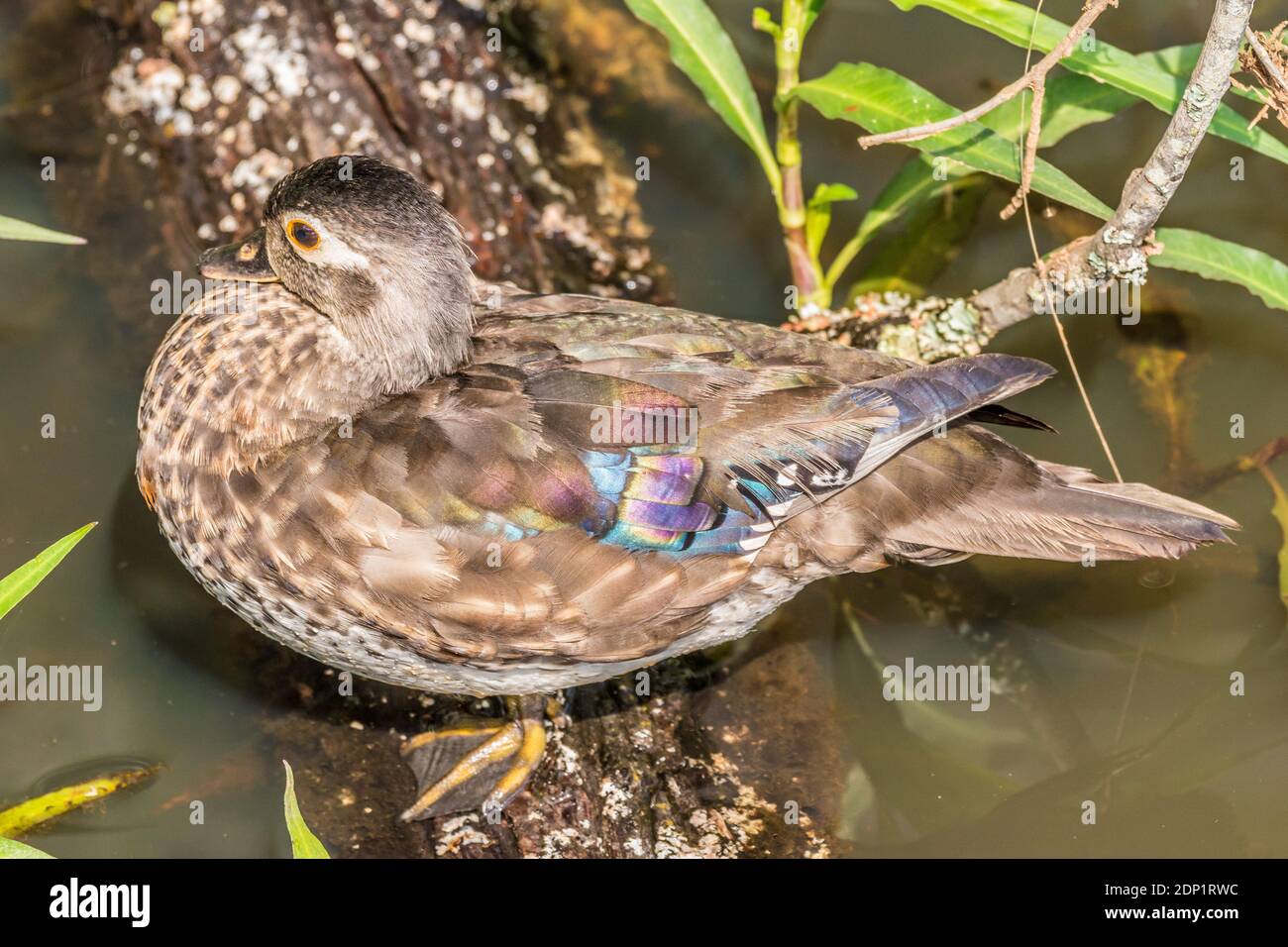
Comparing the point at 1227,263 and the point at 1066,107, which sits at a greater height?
the point at 1066,107

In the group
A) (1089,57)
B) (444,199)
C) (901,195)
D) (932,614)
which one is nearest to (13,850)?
(444,199)

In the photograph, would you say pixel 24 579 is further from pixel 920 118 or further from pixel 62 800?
pixel 920 118

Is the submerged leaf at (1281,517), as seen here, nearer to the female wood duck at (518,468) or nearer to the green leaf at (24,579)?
the female wood duck at (518,468)

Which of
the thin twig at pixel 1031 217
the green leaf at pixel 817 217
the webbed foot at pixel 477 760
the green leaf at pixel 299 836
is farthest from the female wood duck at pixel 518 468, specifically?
the green leaf at pixel 817 217

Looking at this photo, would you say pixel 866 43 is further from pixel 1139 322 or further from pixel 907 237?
pixel 1139 322

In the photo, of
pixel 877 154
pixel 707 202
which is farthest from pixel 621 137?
pixel 877 154

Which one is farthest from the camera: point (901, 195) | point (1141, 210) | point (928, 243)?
point (928, 243)

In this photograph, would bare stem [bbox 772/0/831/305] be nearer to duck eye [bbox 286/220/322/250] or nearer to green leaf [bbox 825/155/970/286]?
green leaf [bbox 825/155/970/286]
